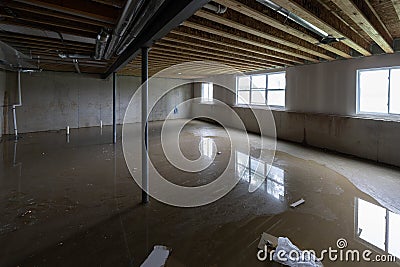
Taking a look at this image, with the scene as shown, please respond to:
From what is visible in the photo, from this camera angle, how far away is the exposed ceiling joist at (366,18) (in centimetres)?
263

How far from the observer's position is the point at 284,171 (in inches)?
169

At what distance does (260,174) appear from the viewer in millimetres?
4145

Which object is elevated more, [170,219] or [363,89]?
[363,89]

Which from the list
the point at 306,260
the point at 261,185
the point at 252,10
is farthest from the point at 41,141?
the point at 306,260

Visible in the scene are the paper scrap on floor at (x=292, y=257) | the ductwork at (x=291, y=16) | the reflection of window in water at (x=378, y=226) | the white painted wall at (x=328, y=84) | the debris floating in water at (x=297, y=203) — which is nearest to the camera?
the paper scrap on floor at (x=292, y=257)

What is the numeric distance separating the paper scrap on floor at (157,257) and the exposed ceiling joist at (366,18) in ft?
9.34

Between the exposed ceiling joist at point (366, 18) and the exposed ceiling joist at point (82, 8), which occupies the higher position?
the exposed ceiling joist at point (366, 18)

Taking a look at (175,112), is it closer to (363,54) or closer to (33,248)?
(363,54)

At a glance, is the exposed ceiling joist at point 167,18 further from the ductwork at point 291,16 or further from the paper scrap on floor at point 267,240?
the paper scrap on floor at point 267,240

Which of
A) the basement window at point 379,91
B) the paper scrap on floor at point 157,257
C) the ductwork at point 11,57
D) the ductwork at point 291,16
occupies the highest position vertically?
the ductwork at point 11,57

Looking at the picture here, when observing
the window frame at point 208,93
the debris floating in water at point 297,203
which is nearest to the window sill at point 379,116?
the debris floating in water at point 297,203

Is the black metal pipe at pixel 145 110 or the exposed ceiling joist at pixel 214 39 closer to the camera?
the black metal pipe at pixel 145 110

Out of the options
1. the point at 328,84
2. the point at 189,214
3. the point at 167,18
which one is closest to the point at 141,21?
the point at 167,18

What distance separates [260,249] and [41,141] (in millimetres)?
6744
